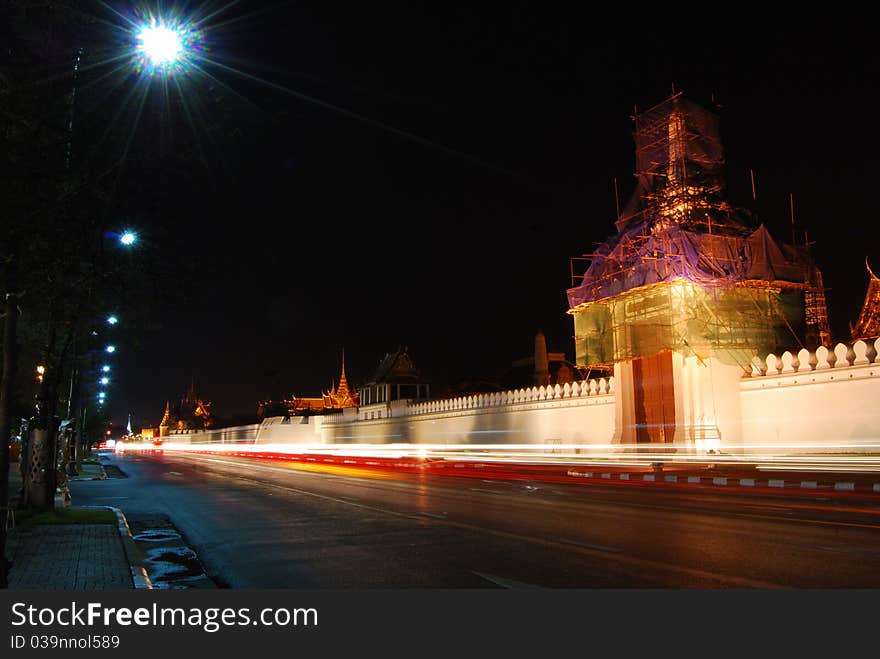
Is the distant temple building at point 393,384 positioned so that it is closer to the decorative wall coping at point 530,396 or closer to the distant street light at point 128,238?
the decorative wall coping at point 530,396

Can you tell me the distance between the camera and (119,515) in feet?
50.3

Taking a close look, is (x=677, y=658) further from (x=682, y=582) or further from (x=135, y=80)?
(x=135, y=80)

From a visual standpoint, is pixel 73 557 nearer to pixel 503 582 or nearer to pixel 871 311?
pixel 503 582

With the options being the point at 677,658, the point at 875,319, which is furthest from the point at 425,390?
the point at 677,658

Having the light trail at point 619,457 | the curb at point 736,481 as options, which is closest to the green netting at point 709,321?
the light trail at point 619,457

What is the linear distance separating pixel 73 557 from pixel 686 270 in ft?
80.2

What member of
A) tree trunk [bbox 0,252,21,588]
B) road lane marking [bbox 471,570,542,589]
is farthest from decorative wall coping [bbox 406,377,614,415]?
tree trunk [bbox 0,252,21,588]

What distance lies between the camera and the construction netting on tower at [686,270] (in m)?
29.0

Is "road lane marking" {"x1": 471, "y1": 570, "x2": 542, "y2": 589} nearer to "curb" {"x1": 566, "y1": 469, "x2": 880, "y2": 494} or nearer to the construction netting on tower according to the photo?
"curb" {"x1": 566, "y1": 469, "x2": 880, "y2": 494}

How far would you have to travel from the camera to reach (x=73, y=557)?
9570 millimetres

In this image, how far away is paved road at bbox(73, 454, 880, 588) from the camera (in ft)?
24.6

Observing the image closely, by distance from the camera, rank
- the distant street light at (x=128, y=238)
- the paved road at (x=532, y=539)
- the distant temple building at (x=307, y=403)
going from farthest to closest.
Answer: the distant temple building at (x=307, y=403)
the distant street light at (x=128, y=238)
the paved road at (x=532, y=539)

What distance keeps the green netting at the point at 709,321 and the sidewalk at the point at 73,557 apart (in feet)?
71.5

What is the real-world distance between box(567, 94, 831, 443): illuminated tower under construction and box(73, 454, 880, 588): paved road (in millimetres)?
10454
